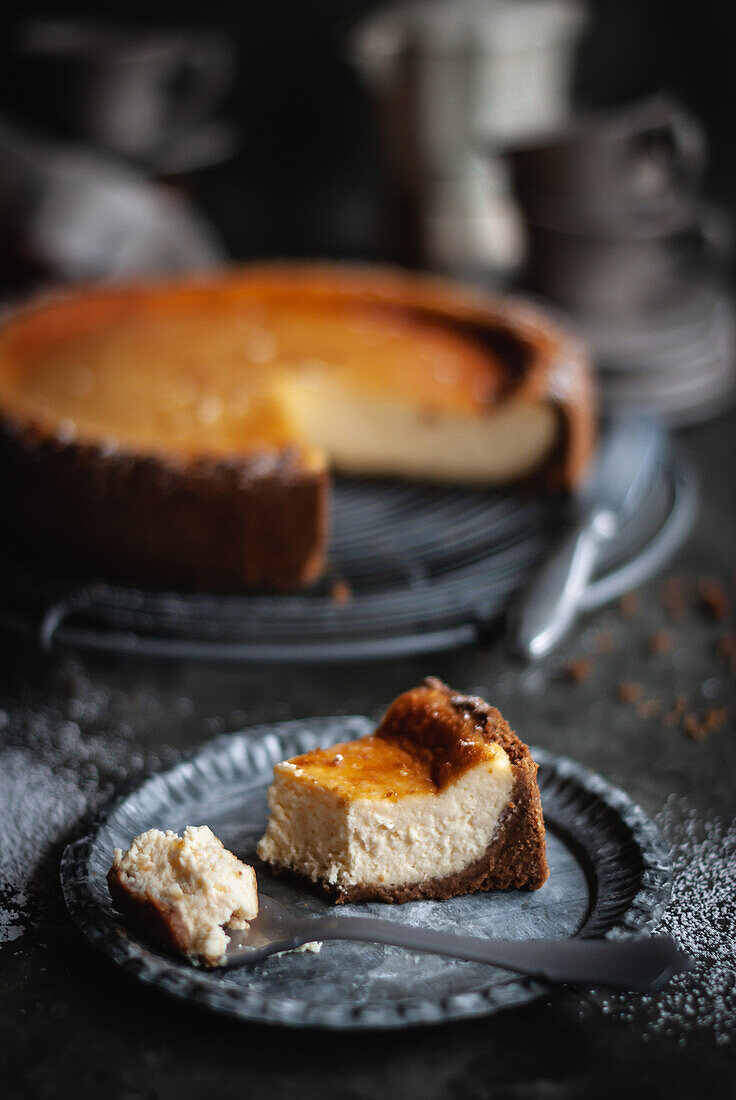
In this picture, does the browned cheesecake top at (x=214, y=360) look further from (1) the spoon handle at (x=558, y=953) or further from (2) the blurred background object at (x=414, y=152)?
(1) the spoon handle at (x=558, y=953)

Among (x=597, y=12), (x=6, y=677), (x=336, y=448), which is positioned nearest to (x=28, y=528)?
(x=6, y=677)

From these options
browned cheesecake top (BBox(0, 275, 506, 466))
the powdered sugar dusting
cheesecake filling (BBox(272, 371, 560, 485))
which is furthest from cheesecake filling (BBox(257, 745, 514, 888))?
cheesecake filling (BBox(272, 371, 560, 485))

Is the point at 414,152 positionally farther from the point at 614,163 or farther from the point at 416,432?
the point at 416,432

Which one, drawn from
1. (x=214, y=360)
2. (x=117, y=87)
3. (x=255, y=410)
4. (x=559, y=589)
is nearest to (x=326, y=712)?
(x=559, y=589)

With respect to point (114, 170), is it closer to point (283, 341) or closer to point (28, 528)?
point (283, 341)

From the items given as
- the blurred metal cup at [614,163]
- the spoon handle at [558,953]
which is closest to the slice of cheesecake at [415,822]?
the spoon handle at [558,953]

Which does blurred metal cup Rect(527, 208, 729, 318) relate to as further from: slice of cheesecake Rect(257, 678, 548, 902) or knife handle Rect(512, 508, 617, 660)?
slice of cheesecake Rect(257, 678, 548, 902)

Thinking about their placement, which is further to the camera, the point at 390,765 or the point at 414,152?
the point at 414,152
